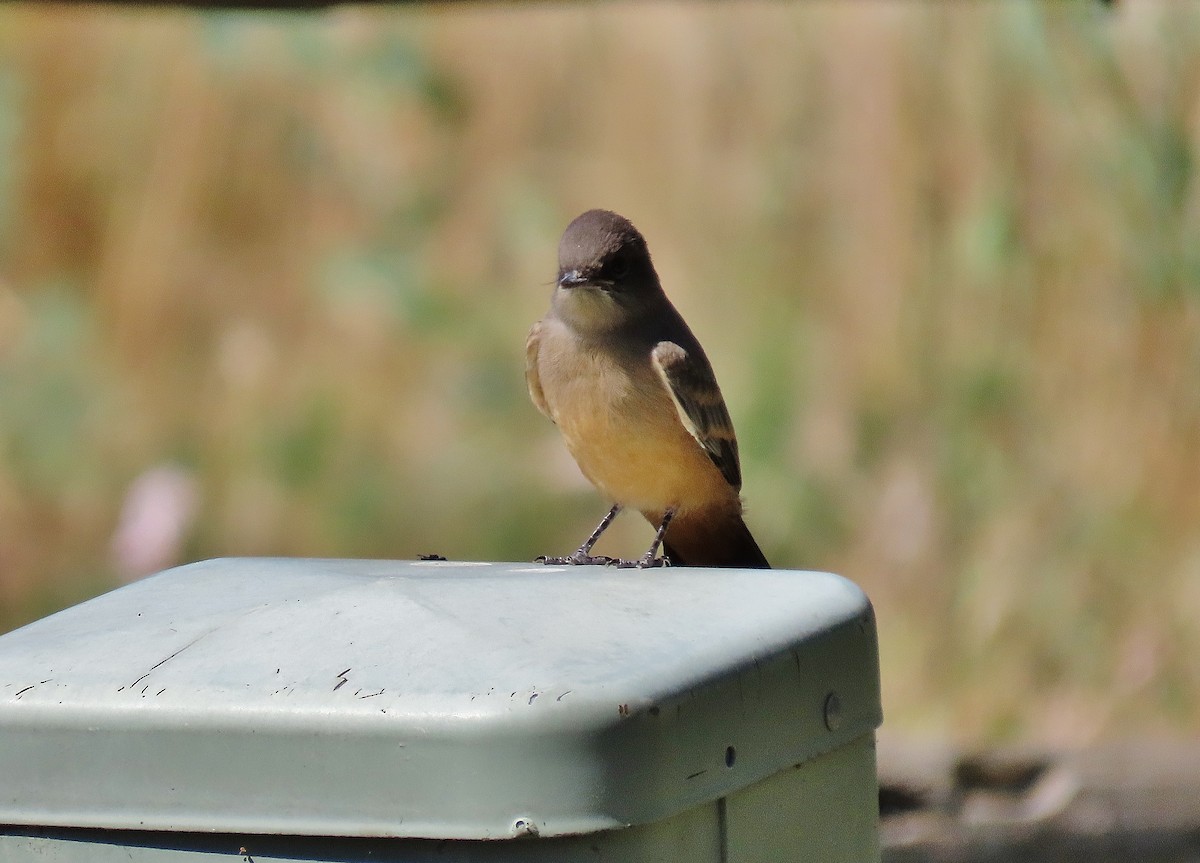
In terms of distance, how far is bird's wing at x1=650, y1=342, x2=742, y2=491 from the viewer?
171 inches

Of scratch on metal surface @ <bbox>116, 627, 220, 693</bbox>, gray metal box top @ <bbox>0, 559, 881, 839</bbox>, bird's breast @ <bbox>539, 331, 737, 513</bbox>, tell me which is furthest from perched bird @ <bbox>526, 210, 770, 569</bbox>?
scratch on metal surface @ <bbox>116, 627, 220, 693</bbox>

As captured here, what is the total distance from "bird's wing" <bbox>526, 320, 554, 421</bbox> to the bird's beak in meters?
0.18

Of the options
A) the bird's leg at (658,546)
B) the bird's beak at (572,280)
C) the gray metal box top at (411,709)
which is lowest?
the gray metal box top at (411,709)

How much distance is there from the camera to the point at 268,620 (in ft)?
7.14

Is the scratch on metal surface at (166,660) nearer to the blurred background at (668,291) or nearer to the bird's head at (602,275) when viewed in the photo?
the bird's head at (602,275)

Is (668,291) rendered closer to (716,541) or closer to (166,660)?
(716,541)

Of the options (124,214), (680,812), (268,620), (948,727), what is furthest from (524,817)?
(124,214)

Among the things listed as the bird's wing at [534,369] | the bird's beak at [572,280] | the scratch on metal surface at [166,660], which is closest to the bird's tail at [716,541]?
the bird's wing at [534,369]

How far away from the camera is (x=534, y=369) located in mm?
4598

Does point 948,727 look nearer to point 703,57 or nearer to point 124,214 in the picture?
point 703,57

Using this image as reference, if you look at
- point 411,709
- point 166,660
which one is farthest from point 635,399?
point 411,709

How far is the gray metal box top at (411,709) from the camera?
184cm

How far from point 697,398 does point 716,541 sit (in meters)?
0.46

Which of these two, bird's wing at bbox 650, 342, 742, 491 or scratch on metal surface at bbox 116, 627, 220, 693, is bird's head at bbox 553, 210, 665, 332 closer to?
bird's wing at bbox 650, 342, 742, 491
